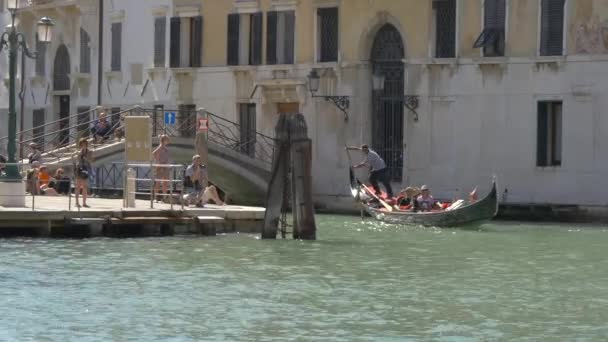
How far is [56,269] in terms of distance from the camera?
25516 mm

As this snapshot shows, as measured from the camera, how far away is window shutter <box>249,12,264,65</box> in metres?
44.1

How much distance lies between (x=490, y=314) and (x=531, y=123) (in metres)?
17.2

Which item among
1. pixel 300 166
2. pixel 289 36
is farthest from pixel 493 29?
pixel 300 166

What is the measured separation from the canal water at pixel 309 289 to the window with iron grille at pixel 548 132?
561 cm

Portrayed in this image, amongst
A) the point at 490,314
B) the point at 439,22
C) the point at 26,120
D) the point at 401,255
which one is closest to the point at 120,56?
the point at 26,120

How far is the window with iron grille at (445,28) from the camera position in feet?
130

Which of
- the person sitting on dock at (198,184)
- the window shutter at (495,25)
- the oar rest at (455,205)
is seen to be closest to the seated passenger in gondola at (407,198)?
the oar rest at (455,205)

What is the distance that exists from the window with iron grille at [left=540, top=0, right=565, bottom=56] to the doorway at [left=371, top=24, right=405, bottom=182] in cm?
398

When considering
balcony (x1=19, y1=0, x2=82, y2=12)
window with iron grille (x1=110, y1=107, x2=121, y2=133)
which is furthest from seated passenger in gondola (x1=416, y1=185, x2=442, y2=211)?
balcony (x1=19, y1=0, x2=82, y2=12)

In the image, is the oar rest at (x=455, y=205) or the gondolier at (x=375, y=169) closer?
the oar rest at (x=455, y=205)

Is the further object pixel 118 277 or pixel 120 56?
pixel 120 56

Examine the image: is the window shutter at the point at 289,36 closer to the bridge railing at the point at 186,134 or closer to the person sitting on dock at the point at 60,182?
the bridge railing at the point at 186,134

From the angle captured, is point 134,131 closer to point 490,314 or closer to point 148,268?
point 148,268

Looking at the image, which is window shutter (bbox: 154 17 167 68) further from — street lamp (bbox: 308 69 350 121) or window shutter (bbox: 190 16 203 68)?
street lamp (bbox: 308 69 350 121)
